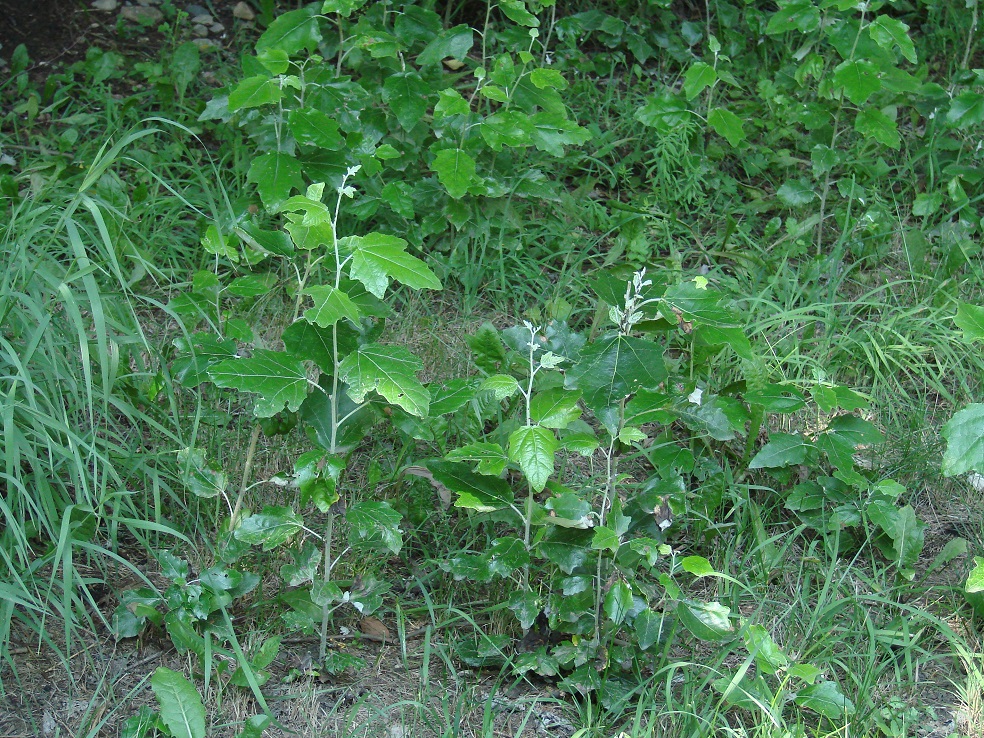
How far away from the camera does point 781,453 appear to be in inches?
110

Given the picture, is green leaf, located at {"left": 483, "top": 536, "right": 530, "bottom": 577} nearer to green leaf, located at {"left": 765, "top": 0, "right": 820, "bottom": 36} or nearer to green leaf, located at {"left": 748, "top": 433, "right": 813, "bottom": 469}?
green leaf, located at {"left": 748, "top": 433, "right": 813, "bottom": 469}

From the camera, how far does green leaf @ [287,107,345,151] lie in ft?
9.84

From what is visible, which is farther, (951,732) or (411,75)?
(411,75)

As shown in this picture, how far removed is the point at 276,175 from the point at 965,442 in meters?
2.01

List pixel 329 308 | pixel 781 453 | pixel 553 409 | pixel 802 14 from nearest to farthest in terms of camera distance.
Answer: pixel 329 308 → pixel 553 409 → pixel 781 453 → pixel 802 14

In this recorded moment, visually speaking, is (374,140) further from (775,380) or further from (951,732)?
(951,732)

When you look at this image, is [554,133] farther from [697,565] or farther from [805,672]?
[805,672]

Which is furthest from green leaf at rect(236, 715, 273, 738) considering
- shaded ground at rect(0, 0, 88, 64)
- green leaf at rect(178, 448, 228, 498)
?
shaded ground at rect(0, 0, 88, 64)

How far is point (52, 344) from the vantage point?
99.2 inches

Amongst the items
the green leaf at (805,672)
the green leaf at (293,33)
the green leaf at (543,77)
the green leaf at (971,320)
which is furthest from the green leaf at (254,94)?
the green leaf at (805,672)

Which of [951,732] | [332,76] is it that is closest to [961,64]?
[332,76]

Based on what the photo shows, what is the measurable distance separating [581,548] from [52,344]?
138cm

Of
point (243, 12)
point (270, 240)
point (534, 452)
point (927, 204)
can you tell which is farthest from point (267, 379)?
point (243, 12)

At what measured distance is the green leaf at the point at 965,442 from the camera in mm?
2357
